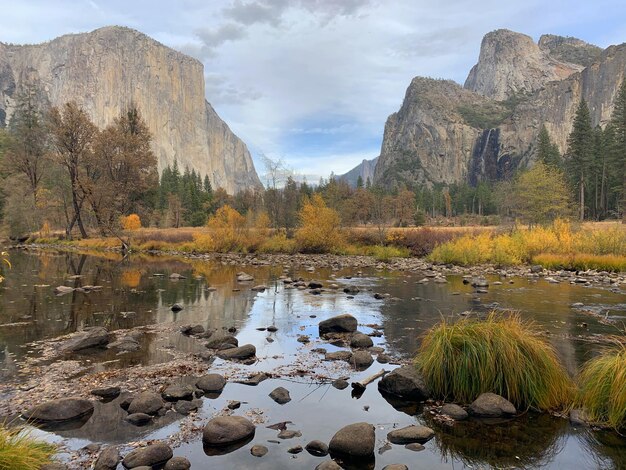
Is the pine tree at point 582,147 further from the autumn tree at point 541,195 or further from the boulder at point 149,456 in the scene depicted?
the boulder at point 149,456

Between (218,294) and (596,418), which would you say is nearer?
(596,418)

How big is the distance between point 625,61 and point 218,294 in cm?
21034

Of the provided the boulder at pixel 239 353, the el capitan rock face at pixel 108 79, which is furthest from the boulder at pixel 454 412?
the el capitan rock face at pixel 108 79

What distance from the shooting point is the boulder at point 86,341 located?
1013 centimetres

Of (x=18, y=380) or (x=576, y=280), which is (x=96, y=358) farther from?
(x=576, y=280)

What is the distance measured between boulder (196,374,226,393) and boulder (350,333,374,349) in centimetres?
369

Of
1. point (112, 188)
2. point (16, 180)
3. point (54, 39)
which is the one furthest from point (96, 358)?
point (54, 39)

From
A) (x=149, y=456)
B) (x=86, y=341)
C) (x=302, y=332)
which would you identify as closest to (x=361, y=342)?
(x=302, y=332)

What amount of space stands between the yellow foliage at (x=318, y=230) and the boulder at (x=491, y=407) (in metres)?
30.7

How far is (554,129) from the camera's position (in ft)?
616

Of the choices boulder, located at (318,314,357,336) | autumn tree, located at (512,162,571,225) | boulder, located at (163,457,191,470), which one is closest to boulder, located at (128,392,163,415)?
boulder, located at (163,457,191,470)

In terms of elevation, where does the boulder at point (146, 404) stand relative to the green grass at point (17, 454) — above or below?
below

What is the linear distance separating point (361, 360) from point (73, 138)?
158 feet

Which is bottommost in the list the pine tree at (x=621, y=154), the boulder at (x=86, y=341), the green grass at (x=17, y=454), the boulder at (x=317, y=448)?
the boulder at (x=317, y=448)
